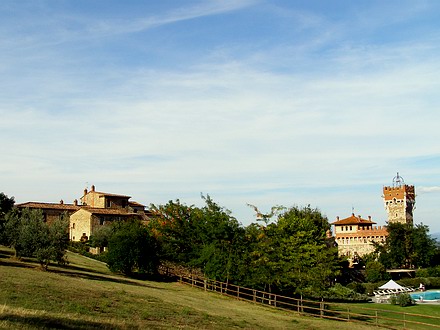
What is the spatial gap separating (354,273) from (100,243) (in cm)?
4347

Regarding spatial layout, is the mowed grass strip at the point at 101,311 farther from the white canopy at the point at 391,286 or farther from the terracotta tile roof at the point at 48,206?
the terracotta tile roof at the point at 48,206

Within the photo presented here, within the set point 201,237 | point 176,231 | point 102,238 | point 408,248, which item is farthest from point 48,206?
point 408,248

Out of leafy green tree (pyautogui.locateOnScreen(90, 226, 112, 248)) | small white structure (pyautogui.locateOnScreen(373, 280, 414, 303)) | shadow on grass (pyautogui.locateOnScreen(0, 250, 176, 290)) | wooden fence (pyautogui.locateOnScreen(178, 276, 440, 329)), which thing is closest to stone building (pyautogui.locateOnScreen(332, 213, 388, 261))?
small white structure (pyautogui.locateOnScreen(373, 280, 414, 303))

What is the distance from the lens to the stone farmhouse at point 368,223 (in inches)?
4237

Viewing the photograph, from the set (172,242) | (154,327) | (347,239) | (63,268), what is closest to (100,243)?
(172,242)

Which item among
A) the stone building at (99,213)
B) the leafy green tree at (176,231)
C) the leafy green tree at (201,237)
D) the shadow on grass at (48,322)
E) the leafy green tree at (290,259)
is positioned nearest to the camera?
the shadow on grass at (48,322)

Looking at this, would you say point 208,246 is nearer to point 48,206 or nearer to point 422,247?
point 48,206

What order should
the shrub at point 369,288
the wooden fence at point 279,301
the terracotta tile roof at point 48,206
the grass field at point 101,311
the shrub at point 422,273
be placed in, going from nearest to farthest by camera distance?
the grass field at point 101,311 → the wooden fence at point 279,301 → the shrub at point 369,288 → the shrub at point 422,273 → the terracotta tile roof at point 48,206

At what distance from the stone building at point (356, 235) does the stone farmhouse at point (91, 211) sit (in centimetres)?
4359

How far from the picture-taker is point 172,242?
2112 inches

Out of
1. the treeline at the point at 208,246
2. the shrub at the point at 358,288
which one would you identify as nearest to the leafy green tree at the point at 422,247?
the shrub at the point at 358,288

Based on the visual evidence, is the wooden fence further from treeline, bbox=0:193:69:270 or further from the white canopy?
the white canopy

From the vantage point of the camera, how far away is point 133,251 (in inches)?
1966

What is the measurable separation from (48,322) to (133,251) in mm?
31912
